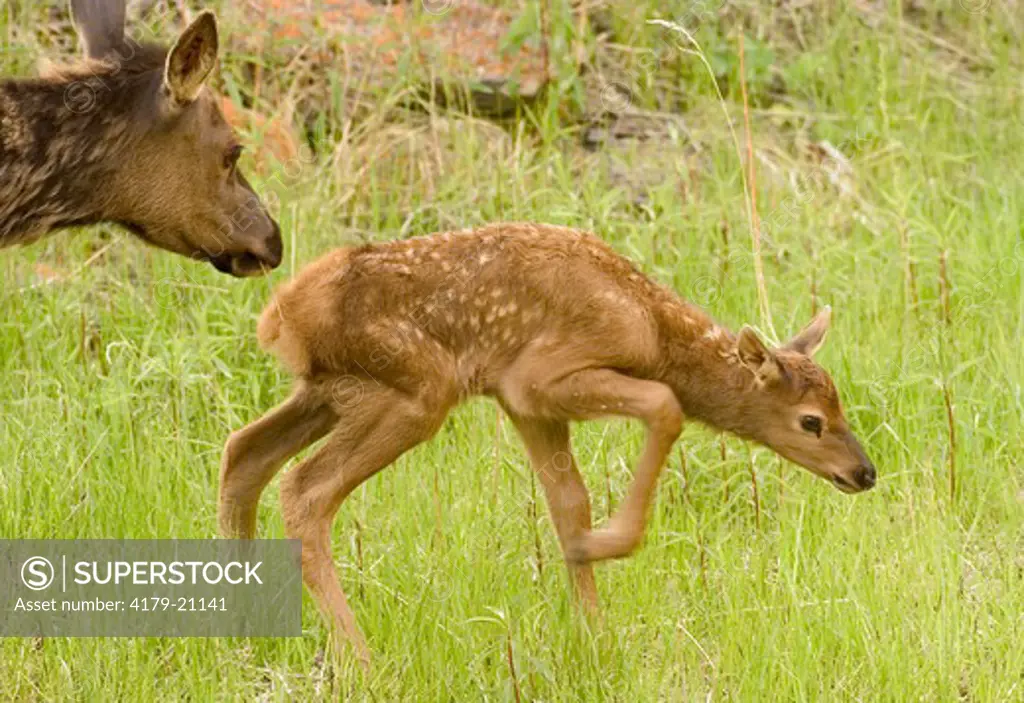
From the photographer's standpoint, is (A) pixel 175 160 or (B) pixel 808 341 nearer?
(A) pixel 175 160

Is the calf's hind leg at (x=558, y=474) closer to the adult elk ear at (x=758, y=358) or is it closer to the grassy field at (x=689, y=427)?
the grassy field at (x=689, y=427)

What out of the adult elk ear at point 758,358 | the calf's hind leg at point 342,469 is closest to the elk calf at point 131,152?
the calf's hind leg at point 342,469

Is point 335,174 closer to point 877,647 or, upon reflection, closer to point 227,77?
point 227,77

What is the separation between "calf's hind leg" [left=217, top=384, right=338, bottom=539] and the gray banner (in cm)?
13

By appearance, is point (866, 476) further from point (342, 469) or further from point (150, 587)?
point (150, 587)

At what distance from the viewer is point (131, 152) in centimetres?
662

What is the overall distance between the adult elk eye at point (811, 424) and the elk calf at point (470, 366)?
2 cm

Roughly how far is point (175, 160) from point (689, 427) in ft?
7.10

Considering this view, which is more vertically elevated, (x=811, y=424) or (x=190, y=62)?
(x=190, y=62)

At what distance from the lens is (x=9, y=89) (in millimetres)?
6473

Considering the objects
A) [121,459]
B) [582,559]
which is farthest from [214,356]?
[582,559]

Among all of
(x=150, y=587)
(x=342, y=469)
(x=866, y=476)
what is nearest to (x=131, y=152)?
(x=342, y=469)

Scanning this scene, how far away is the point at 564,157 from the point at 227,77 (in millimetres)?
1663

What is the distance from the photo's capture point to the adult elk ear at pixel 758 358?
6.71 m
